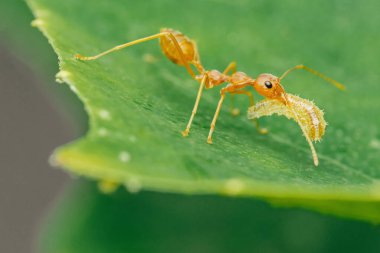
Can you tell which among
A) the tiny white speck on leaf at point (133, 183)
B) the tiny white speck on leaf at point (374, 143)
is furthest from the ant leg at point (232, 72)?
the tiny white speck on leaf at point (133, 183)

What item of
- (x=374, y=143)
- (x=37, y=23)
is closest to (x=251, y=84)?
(x=374, y=143)

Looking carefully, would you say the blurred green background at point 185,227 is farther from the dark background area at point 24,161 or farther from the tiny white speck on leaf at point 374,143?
the dark background area at point 24,161

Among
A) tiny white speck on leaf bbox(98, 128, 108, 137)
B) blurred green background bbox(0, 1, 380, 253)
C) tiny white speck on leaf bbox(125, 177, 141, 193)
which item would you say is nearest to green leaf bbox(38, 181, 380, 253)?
blurred green background bbox(0, 1, 380, 253)

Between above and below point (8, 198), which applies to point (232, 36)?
above

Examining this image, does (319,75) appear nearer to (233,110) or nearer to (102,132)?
(233,110)

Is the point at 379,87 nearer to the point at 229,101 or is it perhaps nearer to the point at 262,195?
the point at 229,101

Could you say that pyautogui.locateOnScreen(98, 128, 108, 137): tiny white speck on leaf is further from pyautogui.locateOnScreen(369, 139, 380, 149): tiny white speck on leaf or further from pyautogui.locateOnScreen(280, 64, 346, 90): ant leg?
pyautogui.locateOnScreen(280, 64, 346, 90): ant leg

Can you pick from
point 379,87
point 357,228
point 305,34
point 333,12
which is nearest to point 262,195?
point 357,228
